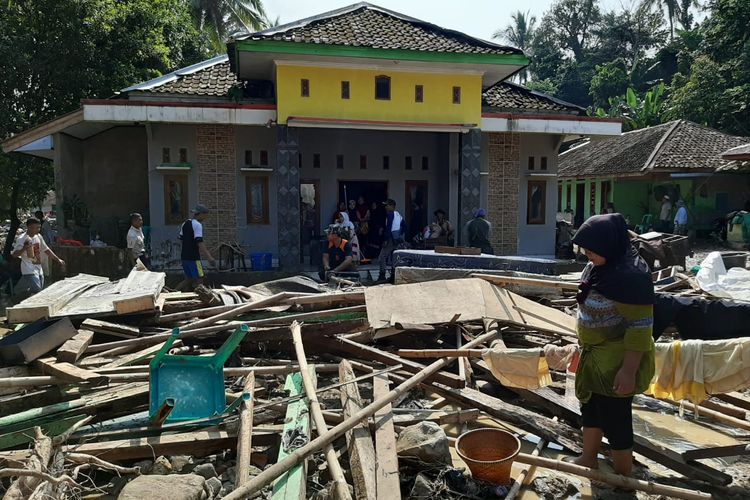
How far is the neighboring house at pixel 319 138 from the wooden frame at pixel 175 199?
0.09 ft

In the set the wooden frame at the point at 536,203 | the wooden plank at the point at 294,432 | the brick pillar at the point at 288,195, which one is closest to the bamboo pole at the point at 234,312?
the wooden plank at the point at 294,432

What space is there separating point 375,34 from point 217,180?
5.30 meters

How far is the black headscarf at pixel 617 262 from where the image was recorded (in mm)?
3615

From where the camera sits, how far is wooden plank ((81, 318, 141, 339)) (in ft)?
20.4

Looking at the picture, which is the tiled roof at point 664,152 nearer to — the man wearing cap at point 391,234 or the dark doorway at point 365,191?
the dark doorway at point 365,191

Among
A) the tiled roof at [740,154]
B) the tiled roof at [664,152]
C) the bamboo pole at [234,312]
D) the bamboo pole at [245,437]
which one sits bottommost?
the bamboo pole at [245,437]

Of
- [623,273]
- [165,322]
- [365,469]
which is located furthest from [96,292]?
[623,273]

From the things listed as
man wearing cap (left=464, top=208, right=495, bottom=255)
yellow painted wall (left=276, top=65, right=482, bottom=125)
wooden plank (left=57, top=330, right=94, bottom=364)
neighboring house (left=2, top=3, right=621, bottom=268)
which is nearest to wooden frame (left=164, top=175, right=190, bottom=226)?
neighboring house (left=2, top=3, right=621, bottom=268)

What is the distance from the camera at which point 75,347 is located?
17.7 ft

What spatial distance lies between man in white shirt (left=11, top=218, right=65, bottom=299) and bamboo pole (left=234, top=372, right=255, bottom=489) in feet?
20.8

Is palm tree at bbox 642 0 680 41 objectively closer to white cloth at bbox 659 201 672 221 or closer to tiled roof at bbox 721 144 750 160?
white cloth at bbox 659 201 672 221

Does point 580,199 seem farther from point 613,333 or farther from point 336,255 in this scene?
point 613,333

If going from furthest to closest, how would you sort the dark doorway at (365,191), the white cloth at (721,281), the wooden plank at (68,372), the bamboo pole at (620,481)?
the dark doorway at (365,191)
the white cloth at (721,281)
the wooden plank at (68,372)
the bamboo pole at (620,481)

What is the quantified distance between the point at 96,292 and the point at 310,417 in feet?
14.7
